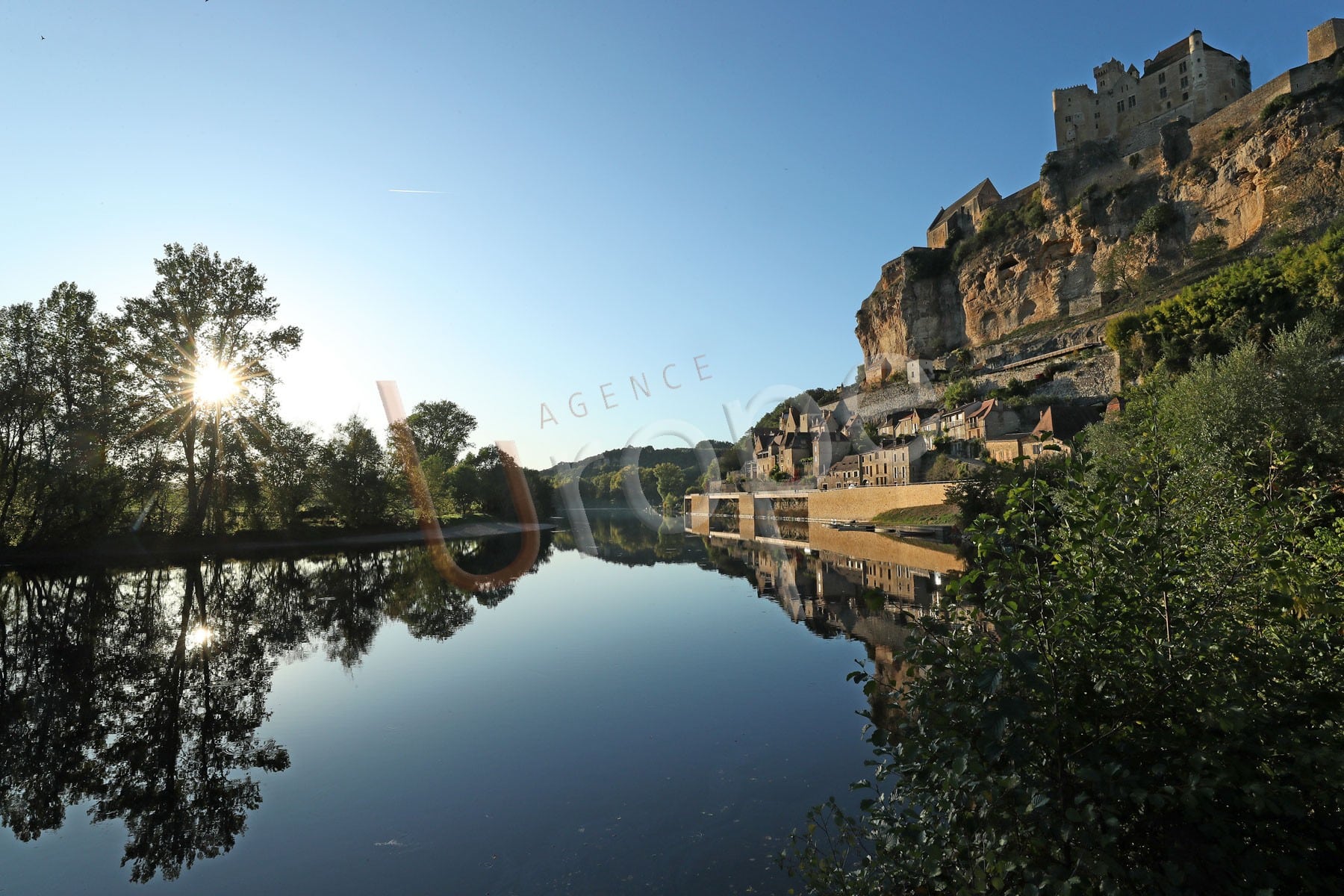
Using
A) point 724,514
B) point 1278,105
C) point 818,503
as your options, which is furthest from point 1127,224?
point 724,514

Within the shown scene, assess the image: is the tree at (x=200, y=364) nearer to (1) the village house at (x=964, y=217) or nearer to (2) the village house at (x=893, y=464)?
(2) the village house at (x=893, y=464)

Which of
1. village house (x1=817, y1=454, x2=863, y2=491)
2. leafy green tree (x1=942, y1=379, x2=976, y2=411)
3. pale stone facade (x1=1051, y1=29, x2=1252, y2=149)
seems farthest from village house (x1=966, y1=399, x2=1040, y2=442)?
pale stone facade (x1=1051, y1=29, x2=1252, y2=149)

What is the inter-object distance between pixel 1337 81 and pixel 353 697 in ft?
202

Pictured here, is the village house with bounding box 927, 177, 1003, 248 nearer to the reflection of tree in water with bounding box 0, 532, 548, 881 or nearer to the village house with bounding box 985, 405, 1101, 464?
the village house with bounding box 985, 405, 1101, 464

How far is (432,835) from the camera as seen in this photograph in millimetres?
5797

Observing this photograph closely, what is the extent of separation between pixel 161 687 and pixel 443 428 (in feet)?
201

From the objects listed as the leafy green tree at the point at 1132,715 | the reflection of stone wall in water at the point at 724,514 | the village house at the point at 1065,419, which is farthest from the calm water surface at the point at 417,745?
the reflection of stone wall in water at the point at 724,514

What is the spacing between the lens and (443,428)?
6856 centimetres

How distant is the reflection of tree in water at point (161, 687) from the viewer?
20.3 ft

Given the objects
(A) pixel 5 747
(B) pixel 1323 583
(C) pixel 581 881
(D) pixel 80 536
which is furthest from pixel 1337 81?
(D) pixel 80 536

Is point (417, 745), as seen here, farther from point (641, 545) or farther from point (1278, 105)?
point (1278, 105)

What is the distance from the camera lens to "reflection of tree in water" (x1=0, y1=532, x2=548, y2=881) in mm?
6184

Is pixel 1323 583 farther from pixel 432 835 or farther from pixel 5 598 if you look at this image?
pixel 5 598

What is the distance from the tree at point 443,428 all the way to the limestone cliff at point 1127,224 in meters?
49.1
